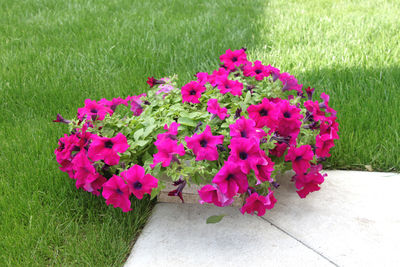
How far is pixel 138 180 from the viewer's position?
5.71 feet

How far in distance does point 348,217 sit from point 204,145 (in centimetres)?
77

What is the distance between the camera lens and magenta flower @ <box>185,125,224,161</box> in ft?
5.61

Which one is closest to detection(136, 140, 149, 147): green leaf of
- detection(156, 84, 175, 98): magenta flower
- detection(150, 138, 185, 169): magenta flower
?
detection(150, 138, 185, 169): magenta flower

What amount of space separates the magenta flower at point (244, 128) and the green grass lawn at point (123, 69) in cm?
64

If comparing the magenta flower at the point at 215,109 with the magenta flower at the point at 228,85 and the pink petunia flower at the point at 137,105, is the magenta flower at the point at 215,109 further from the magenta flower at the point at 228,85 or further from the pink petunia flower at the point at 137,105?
the pink petunia flower at the point at 137,105

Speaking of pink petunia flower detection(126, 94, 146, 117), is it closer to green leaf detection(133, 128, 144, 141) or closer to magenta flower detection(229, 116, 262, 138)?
green leaf detection(133, 128, 144, 141)

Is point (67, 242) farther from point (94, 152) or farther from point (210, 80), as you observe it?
point (210, 80)

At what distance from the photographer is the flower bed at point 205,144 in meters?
1.71

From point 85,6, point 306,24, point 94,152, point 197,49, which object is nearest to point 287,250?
point 94,152

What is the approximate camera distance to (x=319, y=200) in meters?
2.06

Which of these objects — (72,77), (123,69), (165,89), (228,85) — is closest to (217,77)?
(228,85)

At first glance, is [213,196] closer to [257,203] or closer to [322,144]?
[257,203]

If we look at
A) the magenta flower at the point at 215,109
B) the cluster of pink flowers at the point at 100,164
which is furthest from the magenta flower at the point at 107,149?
the magenta flower at the point at 215,109

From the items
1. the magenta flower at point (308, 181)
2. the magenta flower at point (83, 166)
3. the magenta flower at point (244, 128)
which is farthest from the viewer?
the magenta flower at point (308, 181)
